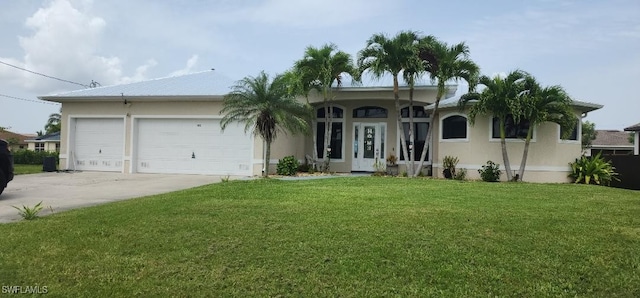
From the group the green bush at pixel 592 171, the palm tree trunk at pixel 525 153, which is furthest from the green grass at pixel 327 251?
the green bush at pixel 592 171

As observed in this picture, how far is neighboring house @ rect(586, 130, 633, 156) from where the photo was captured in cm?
3669

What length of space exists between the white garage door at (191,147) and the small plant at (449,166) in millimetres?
7479

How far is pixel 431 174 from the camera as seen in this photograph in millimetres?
18766

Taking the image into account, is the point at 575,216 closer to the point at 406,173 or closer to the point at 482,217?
Result: the point at 482,217

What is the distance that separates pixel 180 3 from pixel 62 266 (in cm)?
1119

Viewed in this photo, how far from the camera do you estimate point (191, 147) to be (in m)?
18.2

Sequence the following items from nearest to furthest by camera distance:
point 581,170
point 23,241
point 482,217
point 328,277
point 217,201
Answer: point 328,277 < point 23,241 < point 482,217 < point 217,201 < point 581,170

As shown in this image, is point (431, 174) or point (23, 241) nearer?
point (23, 241)

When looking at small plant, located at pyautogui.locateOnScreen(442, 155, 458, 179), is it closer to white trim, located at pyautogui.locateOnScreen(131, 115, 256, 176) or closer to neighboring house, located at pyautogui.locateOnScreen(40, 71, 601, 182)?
neighboring house, located at pyautogui.locateOnScreen(40, 71, 601, 182)

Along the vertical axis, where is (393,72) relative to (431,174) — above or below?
above

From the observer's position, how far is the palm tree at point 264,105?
15.4 m

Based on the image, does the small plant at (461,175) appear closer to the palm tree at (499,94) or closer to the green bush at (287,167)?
the palm tree at (499,94)

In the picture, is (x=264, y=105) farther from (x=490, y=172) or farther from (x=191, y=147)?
(x=490, y=172)

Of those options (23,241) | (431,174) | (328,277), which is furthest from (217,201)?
(431,174)
